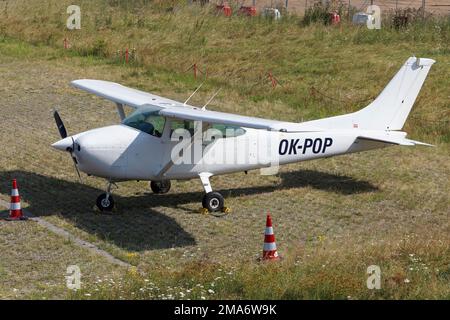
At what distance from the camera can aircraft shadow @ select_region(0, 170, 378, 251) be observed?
595 inches

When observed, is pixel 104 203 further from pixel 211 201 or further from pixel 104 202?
pixel 211 201

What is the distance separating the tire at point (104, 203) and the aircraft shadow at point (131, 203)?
18cm

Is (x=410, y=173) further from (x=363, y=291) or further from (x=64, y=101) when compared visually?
(x=64, y=101)

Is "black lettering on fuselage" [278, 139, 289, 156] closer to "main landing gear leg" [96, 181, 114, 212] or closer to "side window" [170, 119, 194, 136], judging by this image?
"side window" [170, 119, 194, 136]

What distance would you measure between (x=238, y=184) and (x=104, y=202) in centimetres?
316

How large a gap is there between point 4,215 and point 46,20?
72.9 feet

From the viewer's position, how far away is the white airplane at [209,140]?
15.8 m

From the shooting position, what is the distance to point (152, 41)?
33906 mm

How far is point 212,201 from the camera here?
53.8 feet

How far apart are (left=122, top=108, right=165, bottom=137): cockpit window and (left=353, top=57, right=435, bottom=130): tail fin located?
4.16 m

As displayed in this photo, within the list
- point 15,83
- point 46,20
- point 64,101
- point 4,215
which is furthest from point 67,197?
point 46,20

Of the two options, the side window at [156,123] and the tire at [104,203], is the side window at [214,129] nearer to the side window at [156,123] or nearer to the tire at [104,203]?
the side window at [156,123]

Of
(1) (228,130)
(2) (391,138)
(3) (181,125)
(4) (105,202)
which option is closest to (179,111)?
(3) (181,125)

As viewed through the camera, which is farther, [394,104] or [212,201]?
[394,104]
